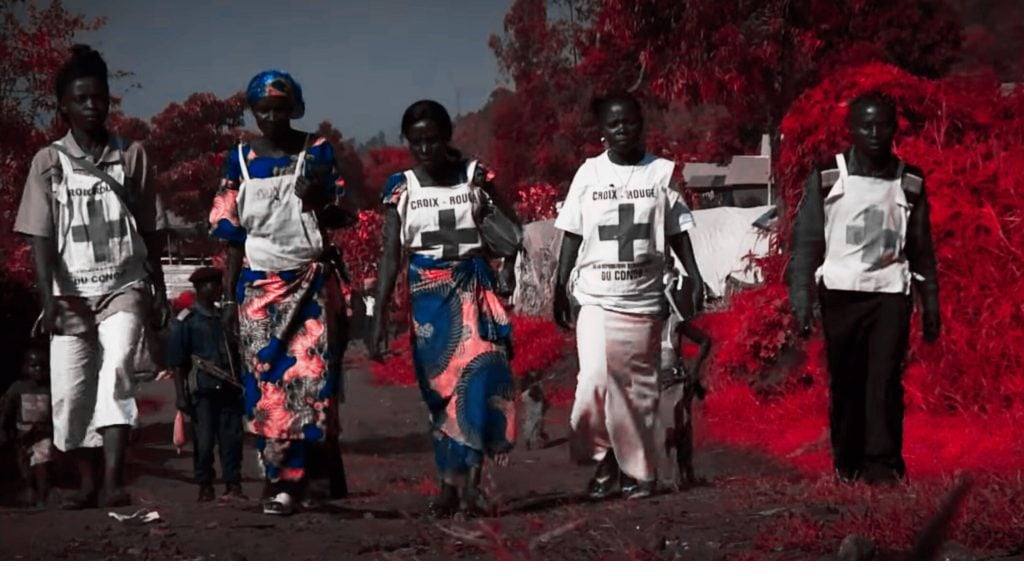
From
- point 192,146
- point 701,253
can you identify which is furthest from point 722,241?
point 192,146

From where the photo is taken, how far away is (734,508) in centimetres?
616

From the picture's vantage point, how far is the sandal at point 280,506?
6102 mm

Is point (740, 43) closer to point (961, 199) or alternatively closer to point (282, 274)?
point (961, 199)

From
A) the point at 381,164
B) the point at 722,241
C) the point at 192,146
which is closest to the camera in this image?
the point at 192,146

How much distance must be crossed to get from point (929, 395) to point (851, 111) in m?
4.23

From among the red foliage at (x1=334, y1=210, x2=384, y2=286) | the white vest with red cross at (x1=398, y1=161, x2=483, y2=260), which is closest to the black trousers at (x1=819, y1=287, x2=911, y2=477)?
the white vest with red cross at (x1=398, y1=161, x2=483, y2=260)

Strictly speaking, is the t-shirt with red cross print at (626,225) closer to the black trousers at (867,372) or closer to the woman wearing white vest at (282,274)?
the black trousers at (867,372)

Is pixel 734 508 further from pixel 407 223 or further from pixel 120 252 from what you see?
pixel 120 252

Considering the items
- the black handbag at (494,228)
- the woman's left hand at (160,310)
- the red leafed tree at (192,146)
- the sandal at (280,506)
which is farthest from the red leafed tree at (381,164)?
the sandal at (280,506)

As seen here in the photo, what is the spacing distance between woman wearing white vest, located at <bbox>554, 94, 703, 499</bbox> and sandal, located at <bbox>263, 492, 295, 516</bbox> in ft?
4.46

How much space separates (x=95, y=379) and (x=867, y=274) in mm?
3304

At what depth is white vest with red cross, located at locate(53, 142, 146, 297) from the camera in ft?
20.7

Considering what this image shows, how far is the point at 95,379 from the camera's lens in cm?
646

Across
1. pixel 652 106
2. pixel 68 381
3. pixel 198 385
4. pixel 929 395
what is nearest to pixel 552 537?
pixel 68 381
